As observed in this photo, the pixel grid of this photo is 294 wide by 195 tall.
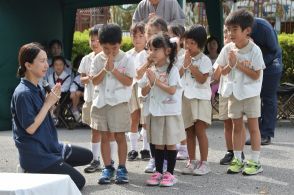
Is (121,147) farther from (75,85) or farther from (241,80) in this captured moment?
(75,85)

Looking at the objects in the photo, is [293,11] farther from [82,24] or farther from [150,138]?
[150,138]

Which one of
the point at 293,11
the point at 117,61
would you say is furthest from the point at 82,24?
the point at 117,61

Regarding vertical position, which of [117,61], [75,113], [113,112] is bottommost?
[75,113]

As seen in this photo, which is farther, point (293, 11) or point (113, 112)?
point (293, 11)

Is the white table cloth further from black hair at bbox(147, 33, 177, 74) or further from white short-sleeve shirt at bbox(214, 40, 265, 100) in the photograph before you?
white short-sleeve shirt at bbox(214, 40, 265, 100)

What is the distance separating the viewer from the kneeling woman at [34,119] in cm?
481

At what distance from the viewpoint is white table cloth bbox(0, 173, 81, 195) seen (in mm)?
2895

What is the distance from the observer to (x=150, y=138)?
5.46 metres

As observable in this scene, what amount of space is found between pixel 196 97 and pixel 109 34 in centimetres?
116

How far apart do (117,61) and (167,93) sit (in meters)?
0.58

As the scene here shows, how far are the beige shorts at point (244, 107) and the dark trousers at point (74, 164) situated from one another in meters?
1.49

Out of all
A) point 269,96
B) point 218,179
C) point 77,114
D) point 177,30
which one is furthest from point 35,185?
point 77,114

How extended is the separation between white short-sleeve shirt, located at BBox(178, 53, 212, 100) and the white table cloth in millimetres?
2841

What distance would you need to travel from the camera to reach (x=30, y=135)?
16.0 feet
